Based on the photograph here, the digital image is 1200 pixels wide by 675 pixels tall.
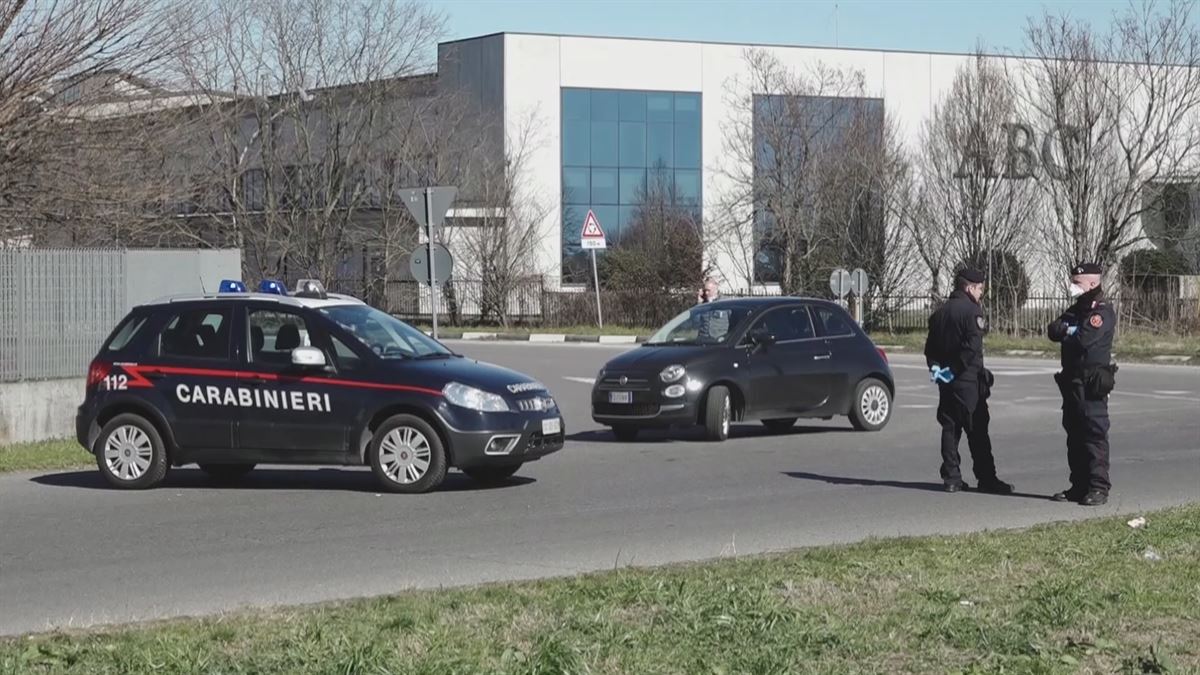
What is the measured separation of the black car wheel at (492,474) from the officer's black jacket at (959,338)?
3.68 metres

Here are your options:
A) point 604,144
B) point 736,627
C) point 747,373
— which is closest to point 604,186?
point 604,144

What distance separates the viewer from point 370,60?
5131 centimetres

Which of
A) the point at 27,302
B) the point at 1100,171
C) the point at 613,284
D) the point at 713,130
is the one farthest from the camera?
the point at 713,130

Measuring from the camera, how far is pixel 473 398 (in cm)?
1380

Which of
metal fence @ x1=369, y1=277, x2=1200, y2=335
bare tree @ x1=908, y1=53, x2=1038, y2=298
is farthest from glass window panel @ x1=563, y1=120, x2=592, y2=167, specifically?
bare tree @ x1=908, y1=53, x2=1038, y2=298

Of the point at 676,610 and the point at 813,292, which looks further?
the point at 813,292

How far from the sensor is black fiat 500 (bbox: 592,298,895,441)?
1852 cm

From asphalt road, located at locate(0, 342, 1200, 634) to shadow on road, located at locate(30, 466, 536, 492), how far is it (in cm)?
3

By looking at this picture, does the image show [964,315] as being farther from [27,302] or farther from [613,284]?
[613,284]

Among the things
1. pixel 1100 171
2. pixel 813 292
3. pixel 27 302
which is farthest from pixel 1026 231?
pixel 27 302

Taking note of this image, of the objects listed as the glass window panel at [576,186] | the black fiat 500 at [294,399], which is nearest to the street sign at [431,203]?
the black fiat 500 at [294,399]

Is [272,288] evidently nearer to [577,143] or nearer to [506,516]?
[506,516]

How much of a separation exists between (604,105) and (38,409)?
4544cm

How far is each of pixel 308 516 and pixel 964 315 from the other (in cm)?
545
